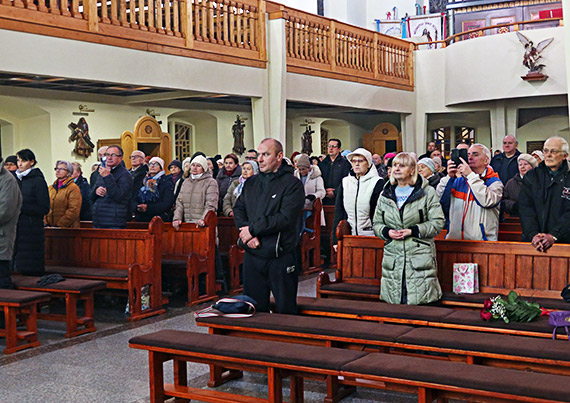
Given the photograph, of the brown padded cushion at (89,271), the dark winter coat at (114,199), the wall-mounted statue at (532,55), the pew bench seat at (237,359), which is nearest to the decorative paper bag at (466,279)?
the pew bench seat at (237,359)

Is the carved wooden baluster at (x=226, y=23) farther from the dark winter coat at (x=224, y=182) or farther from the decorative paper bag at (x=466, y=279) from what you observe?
the decorative paper bag at (x=466, y=279)

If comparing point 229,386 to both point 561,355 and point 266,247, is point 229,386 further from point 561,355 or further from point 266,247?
point 561,355

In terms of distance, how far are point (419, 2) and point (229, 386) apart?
74.2 feet

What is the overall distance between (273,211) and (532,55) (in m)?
13.0

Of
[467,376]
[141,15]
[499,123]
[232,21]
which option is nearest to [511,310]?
[467,376]

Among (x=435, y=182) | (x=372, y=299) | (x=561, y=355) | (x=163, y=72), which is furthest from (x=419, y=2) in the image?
(x=561, y=355)

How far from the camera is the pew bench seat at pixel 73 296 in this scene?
6629mm

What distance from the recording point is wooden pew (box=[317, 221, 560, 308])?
5574mm

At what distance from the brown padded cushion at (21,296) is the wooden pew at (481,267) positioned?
235 centimetres

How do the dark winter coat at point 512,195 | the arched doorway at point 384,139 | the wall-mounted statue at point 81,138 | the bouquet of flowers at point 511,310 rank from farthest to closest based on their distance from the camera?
the arched doorway at point 384,139 → the wall-mounted statue at point 81,138 → the dark winter coat at point 512,195 → the bouquet of flowers at point 511,310

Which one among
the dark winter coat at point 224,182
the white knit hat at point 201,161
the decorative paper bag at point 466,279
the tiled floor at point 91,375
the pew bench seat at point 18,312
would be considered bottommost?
the tiled floor at point 91,375

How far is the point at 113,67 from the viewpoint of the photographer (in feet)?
33.5

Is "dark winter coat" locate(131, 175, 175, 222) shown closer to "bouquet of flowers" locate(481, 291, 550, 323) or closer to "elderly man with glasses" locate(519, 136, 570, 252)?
"elderly man with glasses" locate(519, 136, 570, 252)

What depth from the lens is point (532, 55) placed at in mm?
16484
